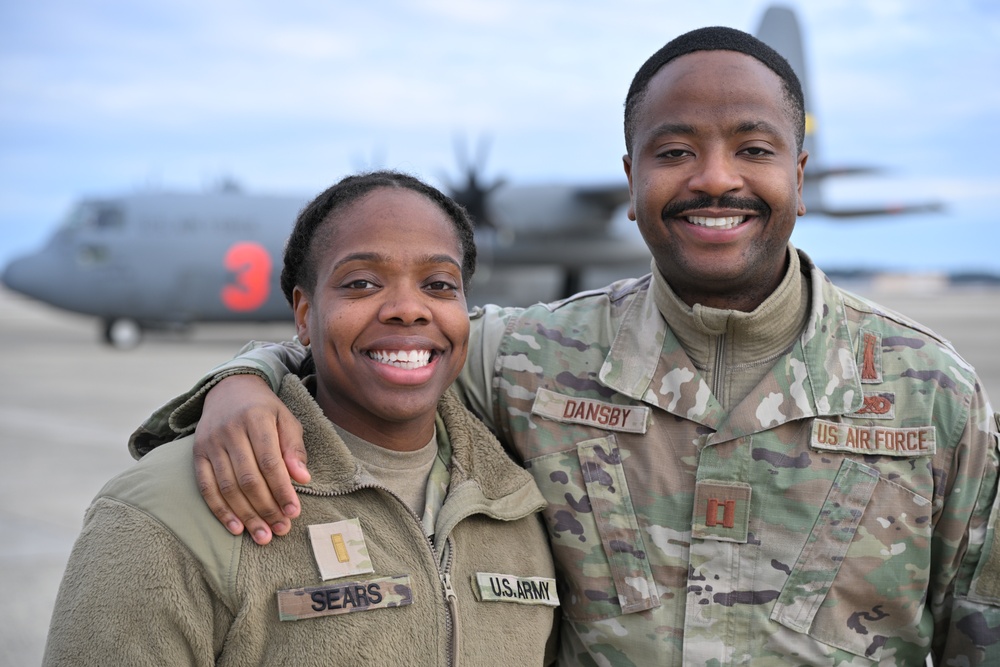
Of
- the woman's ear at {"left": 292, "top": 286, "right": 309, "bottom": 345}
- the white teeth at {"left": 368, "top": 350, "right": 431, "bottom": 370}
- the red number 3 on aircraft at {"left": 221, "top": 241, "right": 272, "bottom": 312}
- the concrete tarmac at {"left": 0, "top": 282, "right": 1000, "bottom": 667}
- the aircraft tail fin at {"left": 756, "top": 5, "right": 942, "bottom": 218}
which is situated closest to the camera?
the white teeth at {"left": 368, "top": 350, "right": 431, "bottom": 370}

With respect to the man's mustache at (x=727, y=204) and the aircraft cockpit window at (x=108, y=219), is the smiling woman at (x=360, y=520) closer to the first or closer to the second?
the man's mustache at (x=727, y=204)

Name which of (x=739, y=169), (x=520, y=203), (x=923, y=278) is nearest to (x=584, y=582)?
(x=739, y=169)

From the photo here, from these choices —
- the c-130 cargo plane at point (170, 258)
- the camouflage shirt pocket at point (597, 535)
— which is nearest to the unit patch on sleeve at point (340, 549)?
the camouflage shirt pocket at point (597, 535)

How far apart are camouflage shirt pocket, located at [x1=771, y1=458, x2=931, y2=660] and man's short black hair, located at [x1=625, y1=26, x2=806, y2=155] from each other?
31.0 inches

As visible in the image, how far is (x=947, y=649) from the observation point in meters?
2.05

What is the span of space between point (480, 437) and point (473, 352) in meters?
0.40

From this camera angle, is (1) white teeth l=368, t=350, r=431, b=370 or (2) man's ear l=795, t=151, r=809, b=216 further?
(2) man's ear l=795, t=151, r=809, b=216

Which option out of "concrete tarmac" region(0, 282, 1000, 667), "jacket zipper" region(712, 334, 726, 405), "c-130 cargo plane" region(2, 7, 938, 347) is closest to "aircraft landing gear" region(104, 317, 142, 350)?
"c-130 cargo plane" region(2, 7, 938, 347)

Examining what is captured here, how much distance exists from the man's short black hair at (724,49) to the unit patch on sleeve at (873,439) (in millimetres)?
638

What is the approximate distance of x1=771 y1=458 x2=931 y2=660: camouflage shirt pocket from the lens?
1.98 meters

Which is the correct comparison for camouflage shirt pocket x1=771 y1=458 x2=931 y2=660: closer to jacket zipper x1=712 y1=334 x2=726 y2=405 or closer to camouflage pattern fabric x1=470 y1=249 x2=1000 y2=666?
camouflage pattern fabric x1=470 y1=249 x2=1000 y2=666

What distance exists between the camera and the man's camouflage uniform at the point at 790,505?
198cm

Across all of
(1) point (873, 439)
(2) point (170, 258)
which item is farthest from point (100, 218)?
(1) point (873, 439)

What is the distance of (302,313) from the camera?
6.43ft
